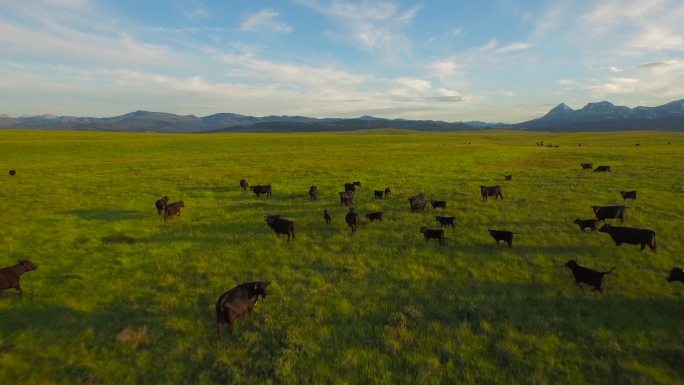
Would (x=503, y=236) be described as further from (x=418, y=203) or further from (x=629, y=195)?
(x=629, y=195)

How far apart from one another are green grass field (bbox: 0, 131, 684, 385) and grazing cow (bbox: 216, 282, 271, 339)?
35 cm

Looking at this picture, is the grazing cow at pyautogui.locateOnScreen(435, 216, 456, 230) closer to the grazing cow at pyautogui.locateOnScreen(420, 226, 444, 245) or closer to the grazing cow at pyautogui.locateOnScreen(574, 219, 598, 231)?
the grazing cow at pyautogui.locateOnScreen(420, 226, 444, 245)

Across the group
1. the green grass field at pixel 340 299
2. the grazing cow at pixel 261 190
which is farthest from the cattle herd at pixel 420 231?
the grazing cow at pixel 261 190

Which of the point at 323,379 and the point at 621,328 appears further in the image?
the point at 621,328

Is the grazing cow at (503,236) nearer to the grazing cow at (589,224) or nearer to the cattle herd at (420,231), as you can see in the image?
the cattle herd at (420,231)

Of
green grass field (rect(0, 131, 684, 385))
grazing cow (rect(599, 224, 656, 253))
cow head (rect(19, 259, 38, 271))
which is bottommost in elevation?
green grass field (rect(0, 131, 684, 385))

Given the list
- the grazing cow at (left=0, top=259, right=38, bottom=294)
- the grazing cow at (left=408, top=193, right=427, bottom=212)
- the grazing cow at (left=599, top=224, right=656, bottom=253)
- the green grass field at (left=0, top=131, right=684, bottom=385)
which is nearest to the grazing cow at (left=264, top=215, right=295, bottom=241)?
the green grass field at (left=0, top=131, right=684, bottom=385)

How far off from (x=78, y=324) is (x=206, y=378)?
15.4ft

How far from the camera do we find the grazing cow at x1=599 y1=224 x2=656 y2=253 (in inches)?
572

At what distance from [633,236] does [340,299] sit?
12286 mm

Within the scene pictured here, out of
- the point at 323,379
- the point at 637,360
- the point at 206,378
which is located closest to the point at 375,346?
the point at 323,379

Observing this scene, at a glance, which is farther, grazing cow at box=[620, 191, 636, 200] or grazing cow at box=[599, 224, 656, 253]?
grazing cow at box=[620, 191, 636, 200]

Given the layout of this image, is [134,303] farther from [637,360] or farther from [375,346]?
[637,360]

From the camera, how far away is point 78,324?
9.99 m
